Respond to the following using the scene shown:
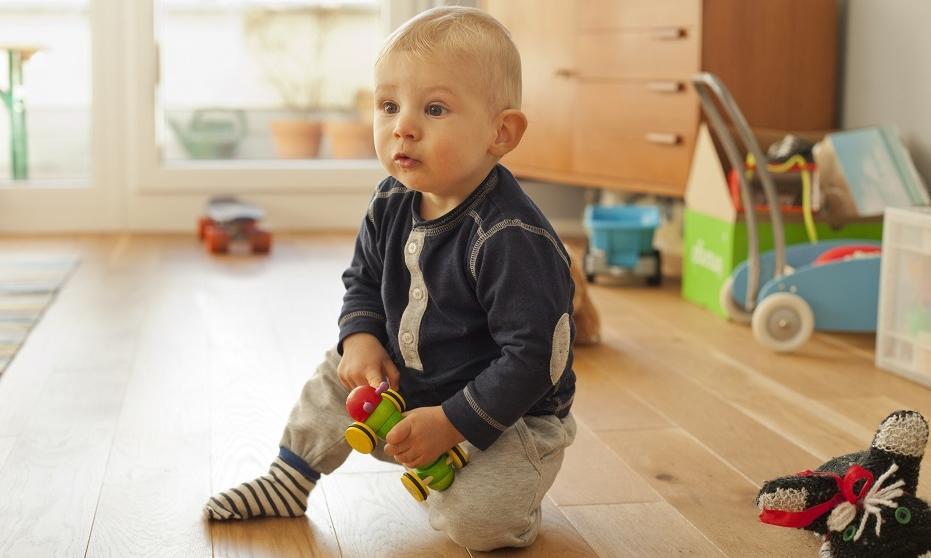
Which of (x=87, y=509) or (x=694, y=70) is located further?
(x=694, y=70)

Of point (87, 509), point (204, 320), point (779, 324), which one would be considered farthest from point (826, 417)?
point (204, 320)

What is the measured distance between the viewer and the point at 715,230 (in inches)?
101

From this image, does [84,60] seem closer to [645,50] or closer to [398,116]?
[645,50]

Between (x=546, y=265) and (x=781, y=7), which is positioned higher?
(x=781, y=7)

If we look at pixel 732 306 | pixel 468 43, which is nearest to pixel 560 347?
pixel 468 43

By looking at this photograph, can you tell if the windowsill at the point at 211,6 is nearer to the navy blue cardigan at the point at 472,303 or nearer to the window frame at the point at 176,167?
the window frame at the point at 176,167

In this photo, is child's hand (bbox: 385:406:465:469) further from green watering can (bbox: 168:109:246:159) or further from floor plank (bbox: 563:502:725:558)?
green watering can (bbox: 168:109:246:159)

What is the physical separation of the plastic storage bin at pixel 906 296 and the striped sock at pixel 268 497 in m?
1.14

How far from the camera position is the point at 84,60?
371 cm

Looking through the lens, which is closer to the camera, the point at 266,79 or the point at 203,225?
the point at 203,225

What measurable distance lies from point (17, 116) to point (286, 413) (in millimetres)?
2345

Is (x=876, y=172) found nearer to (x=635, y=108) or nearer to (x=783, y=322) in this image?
(x=783, y=322)

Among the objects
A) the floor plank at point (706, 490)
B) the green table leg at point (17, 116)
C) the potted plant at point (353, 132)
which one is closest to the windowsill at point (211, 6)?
the green table leg at point (17, 116)

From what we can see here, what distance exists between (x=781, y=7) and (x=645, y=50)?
337 millimetres
